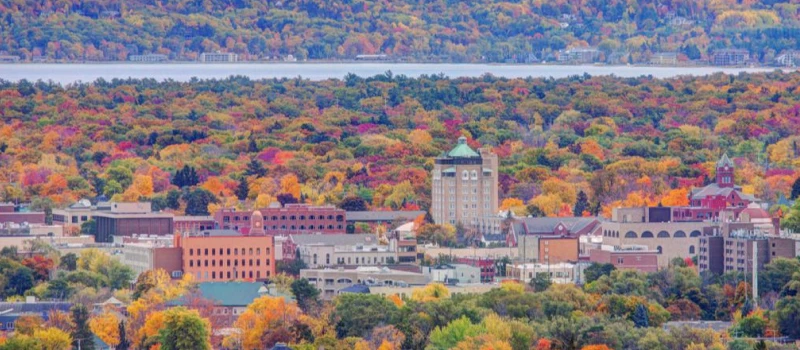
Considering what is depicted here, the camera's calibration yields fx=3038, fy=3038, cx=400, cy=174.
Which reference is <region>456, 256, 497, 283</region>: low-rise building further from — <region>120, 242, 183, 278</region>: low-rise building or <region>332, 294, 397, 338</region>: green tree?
<region>332, 294, 397, 338</region>: green tree

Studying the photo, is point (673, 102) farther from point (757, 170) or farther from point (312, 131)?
point (757, 170)

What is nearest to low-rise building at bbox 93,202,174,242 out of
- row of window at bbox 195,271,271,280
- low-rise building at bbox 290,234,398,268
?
low-rise building at bbox 290,234,398,268

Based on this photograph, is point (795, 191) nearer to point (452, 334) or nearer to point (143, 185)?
point (143, 185)

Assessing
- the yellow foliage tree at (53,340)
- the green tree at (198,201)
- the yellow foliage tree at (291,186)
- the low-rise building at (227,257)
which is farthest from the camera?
the yellow foliage tree at (291,186)

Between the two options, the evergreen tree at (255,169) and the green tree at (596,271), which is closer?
the green tree at (596,271)

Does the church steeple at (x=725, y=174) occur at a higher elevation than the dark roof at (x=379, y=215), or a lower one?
higher

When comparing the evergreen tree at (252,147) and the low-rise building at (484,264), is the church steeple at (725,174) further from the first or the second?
the evergreen tree at (252,147)

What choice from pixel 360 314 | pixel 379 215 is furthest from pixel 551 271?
pixel 379 215

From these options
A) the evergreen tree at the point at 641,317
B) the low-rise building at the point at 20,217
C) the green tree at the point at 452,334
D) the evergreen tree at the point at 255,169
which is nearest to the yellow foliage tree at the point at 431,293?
the evergreen tree at the point at 641,317
